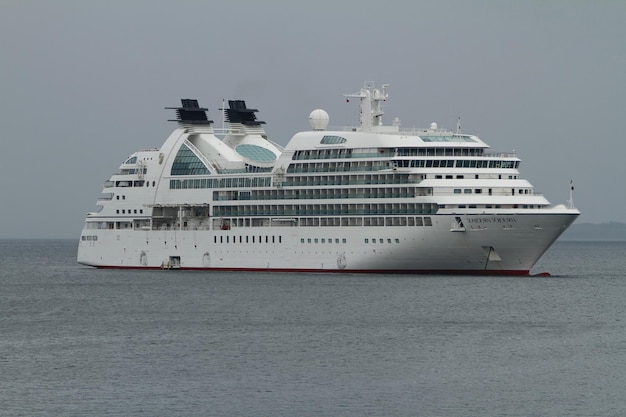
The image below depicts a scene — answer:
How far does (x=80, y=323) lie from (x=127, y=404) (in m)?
24.1

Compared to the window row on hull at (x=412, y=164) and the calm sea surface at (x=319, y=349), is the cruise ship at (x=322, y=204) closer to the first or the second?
Result: the window row on hull at (x=412, y=164)

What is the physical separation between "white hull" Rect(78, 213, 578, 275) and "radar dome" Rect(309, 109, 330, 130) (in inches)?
365

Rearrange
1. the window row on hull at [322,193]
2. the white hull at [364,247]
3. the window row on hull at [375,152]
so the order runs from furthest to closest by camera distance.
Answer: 1. the window row on hull at [322,193]
2. the window row on hull at [375,152]
3. the white hull at [364,247]

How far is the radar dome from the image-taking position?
322 ft

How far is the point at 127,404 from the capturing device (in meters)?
44.0

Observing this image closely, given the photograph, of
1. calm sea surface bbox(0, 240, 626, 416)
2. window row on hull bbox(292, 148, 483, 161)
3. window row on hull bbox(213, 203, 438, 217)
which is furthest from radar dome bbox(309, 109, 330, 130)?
calm sea surface bbox(0, 240, 626, 416)

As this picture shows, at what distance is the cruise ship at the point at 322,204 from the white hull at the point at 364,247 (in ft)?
0.31

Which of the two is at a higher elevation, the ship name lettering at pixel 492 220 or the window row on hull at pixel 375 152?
the window row on hull at pixel 375 152

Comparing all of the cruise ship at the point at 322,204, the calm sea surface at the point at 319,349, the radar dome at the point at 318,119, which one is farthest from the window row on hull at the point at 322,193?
the radar dome at the point at 318,119

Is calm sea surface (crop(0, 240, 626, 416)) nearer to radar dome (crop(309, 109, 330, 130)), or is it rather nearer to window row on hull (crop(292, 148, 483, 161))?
window row on hull (crop(292, 148, 483, 161))

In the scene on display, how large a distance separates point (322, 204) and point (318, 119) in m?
8.68

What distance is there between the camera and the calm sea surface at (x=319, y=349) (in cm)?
4447

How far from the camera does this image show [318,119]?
322 ft

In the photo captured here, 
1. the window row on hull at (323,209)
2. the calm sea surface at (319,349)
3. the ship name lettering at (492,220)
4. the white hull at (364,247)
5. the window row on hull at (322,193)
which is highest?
the window row on hull at (322,193)
